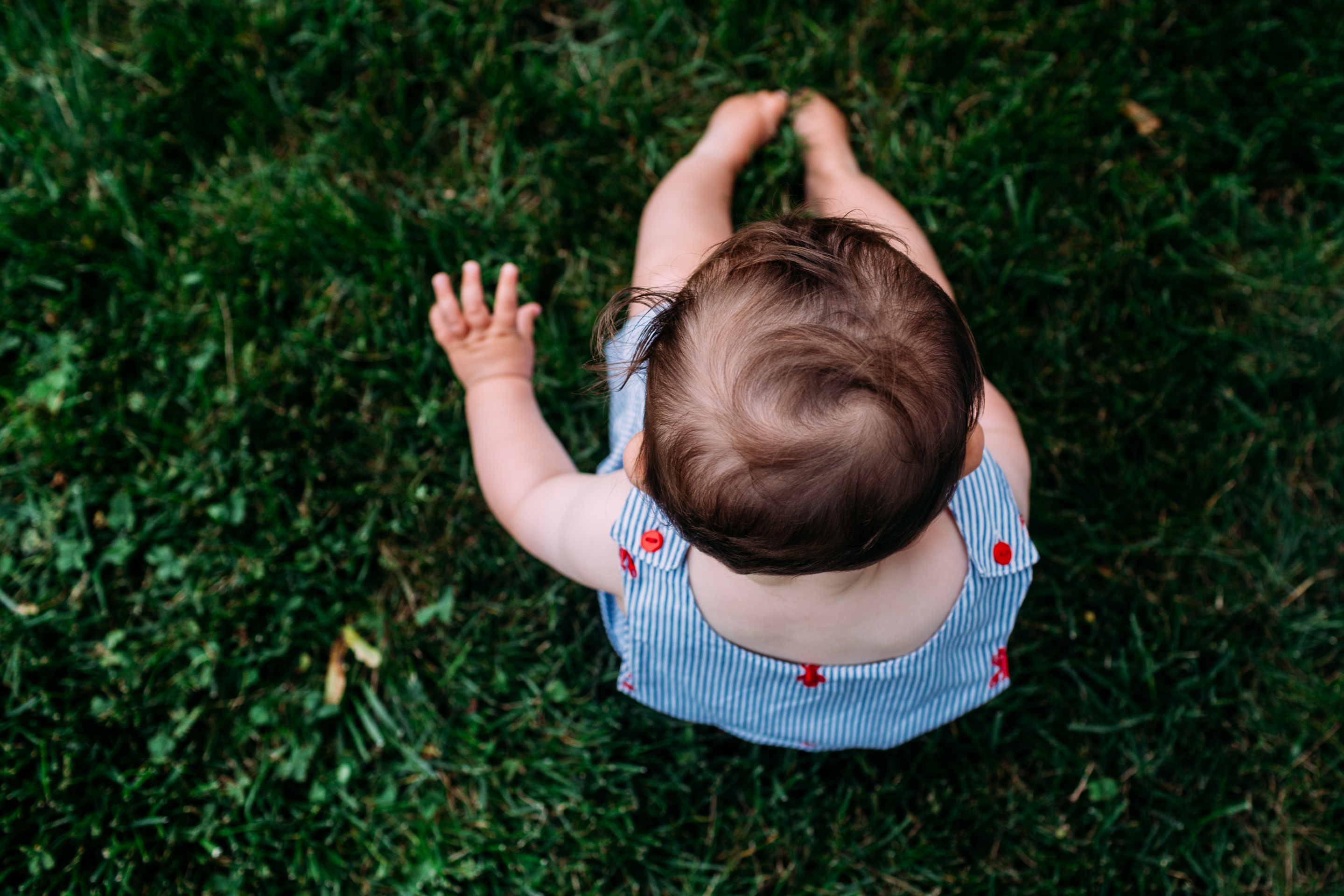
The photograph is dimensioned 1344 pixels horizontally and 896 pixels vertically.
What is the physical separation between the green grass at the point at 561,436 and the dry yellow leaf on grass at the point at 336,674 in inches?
2.1

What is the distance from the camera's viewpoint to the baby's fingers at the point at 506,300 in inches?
84.1

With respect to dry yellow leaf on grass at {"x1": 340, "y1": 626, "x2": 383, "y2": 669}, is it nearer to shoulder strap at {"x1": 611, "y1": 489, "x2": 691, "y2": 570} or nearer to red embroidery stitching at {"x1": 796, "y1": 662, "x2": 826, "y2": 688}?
shoulder strap at {"x1": 611, "y1": 489, "x2": 691, "y2": 570}

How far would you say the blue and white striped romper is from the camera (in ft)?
5.38

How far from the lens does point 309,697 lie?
218 centimetres

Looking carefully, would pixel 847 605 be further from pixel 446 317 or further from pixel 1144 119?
pixel 1144 119

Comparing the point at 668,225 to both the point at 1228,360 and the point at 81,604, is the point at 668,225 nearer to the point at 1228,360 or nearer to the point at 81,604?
the point at 1228,360

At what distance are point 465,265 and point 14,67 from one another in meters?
1.51

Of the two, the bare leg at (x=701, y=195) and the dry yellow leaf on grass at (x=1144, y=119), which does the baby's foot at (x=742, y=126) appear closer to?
the bare leg at (x=701, y=195)

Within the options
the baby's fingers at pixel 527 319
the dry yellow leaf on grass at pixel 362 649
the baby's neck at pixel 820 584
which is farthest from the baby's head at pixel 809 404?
the dry yellow leaf on grass at pixel 362 649

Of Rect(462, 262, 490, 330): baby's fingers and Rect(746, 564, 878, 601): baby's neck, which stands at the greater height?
Rect(462, 262, 490, 330): baby's fingers

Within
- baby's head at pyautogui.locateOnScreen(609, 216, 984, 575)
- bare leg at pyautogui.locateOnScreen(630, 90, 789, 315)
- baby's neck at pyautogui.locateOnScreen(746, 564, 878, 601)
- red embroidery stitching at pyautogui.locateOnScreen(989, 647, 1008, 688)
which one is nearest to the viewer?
baby's head at pyautogui.locateOnScreen(609, 216, 984, 575)

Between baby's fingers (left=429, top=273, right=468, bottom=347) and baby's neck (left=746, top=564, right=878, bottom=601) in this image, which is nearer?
baby's neck (left=746, top=564, right=878, bottom=601)

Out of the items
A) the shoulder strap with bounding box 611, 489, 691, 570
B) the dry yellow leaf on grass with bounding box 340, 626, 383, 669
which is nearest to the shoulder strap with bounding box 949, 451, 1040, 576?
the shoulder strap with bounding box 611, 489, 691, 570

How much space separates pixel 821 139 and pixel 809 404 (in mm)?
1463
